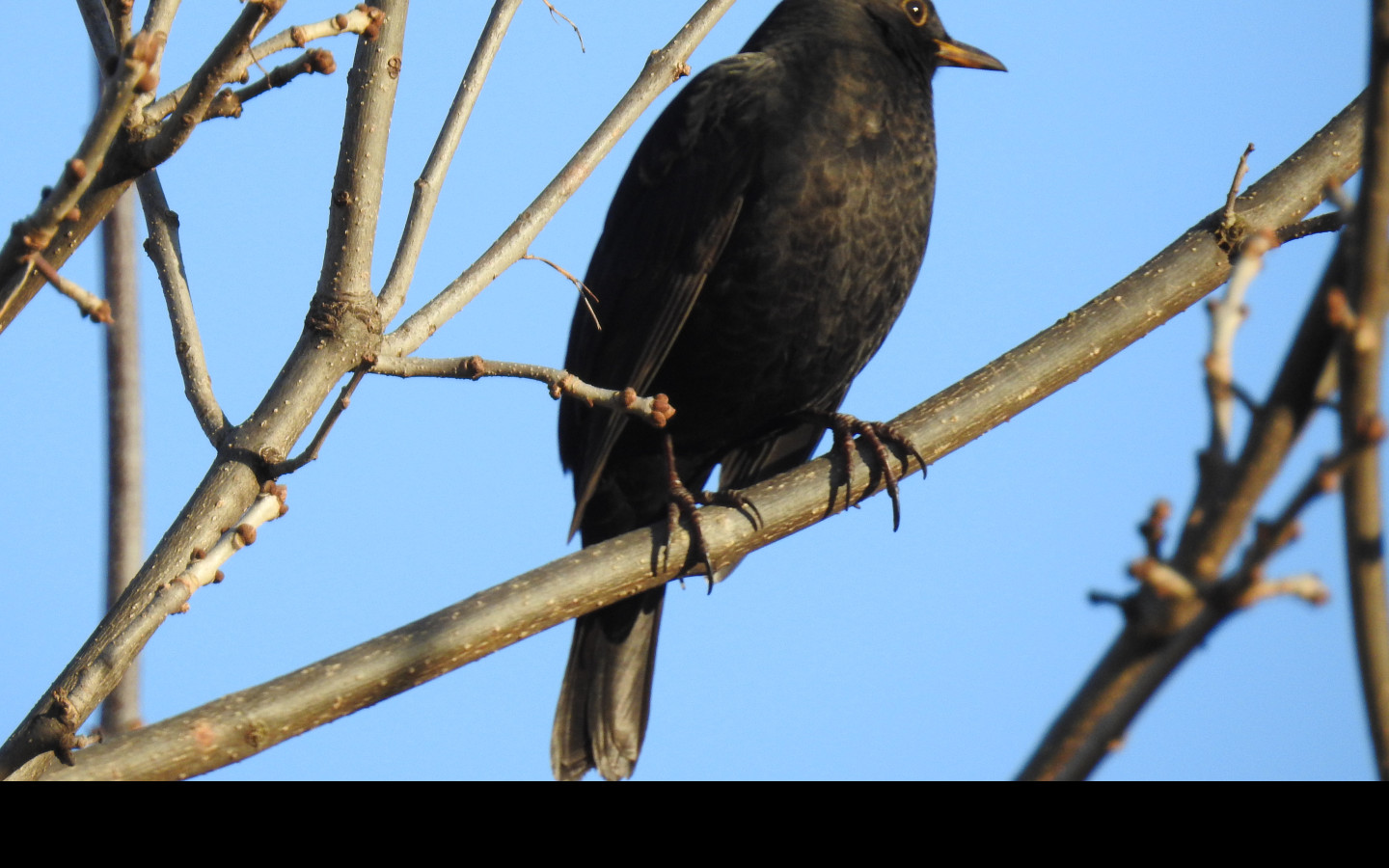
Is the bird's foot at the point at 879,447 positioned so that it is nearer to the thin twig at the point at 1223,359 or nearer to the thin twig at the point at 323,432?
the thin twig at the point at 323,432

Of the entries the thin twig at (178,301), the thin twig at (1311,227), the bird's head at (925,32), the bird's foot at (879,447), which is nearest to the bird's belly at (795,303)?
the bird's foot at (879,447)

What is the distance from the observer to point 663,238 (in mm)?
3945

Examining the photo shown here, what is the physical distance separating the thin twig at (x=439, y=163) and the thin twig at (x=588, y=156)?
0.10 meters

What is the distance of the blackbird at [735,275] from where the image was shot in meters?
3.76

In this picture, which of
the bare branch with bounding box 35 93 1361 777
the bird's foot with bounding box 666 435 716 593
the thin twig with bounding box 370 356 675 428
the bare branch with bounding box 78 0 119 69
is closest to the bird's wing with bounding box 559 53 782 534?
the bird's foot with bounding box 666 435 716 593

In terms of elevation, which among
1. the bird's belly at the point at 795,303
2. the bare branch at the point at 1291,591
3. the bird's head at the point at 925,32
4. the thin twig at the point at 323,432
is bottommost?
the bare branch at the point at 1291,591

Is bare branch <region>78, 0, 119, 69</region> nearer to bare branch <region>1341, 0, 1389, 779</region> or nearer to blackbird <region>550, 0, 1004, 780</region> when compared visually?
blackbird <region>550, 0, 1004, 780</region>

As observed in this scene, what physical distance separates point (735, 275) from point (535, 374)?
151 cm

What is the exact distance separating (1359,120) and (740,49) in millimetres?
2030
